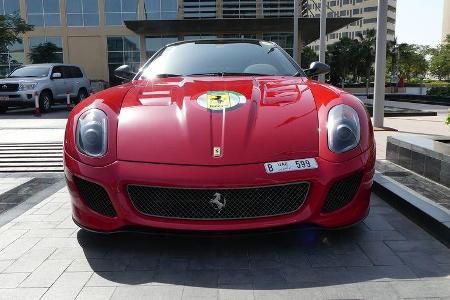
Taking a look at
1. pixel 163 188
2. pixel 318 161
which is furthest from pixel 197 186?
pixel 318 161

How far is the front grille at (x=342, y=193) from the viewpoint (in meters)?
2.76

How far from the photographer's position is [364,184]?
2.88 metres

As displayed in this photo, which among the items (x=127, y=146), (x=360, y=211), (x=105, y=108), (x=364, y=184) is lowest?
(x=360, y=211)

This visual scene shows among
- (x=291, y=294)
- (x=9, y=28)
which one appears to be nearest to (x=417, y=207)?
(x=291, y=294)

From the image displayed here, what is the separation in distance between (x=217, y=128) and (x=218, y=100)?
33 centimetres

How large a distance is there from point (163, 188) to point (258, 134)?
659 millimetres

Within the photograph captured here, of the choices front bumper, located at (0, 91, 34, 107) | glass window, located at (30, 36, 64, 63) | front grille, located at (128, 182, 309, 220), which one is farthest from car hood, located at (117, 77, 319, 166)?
glass window, located at (30, 36, 64, 63)

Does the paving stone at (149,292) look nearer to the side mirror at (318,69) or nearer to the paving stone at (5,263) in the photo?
the paving stone at (5,263)

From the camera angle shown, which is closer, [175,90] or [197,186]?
[197,186]

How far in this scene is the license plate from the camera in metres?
2.65

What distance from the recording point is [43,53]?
3556 centimetres

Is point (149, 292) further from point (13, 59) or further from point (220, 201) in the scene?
point (13, 59)

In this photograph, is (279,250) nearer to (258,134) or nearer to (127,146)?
(258,134)

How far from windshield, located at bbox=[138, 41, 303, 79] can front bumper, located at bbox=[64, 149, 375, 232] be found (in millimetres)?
1505
